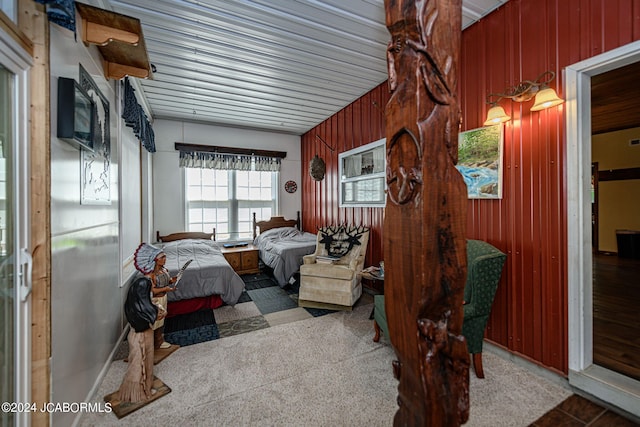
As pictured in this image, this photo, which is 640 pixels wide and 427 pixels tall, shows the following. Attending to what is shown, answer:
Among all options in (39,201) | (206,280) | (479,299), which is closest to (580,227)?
(479,299)

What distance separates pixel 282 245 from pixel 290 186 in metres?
1.91

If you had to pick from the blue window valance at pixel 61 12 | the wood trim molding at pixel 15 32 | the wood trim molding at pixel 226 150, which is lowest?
the wood trim molding at pixel 15 32

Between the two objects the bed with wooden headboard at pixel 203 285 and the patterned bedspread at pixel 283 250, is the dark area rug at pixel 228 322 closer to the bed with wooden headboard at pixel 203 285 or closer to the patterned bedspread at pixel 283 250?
the bed with wooden headboard at pixel 203 285

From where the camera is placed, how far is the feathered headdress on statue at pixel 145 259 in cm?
201

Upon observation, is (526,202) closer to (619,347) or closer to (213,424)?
(619,347)

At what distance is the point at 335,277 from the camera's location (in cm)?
314

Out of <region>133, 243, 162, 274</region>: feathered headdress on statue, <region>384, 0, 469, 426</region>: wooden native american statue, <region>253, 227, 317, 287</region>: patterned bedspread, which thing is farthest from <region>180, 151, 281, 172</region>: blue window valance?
<region>384, 0, 469, 426</region>: wooden native american statue

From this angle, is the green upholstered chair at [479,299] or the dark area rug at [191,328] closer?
the green upholstered chair at [479,299]

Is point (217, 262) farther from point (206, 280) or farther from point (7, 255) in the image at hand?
point (7, 255)

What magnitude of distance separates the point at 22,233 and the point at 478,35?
11.1ft

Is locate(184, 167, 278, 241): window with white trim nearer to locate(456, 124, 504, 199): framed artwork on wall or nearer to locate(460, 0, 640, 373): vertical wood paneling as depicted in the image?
locate(456, 124, 504, 199): framed artwork on wall

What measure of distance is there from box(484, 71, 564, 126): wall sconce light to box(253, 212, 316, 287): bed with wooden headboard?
2.96 m

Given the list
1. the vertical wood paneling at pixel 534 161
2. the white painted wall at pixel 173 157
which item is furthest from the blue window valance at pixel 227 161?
A: the vertical wood paneling at pixel 534 161

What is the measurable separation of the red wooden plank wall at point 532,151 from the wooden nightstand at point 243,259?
3635mm
